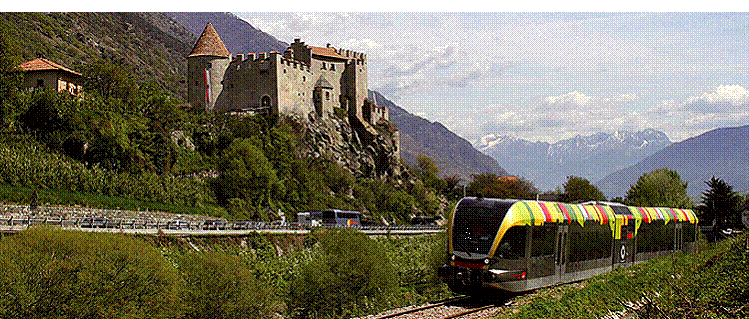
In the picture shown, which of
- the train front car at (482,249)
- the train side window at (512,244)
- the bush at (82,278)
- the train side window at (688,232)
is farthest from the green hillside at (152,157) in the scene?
the train side window at (688,232)

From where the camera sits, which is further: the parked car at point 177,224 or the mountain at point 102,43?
the mountain at point 102,43

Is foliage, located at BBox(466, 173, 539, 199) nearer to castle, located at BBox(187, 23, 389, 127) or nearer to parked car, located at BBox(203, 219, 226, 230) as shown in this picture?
castle, located at BBox(187, 23, 389, 127)

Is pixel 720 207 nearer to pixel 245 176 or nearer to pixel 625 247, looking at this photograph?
pixel 625 247

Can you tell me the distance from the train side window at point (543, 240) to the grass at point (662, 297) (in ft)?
4.24

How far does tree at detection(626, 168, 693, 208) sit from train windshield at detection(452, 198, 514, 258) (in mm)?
59757

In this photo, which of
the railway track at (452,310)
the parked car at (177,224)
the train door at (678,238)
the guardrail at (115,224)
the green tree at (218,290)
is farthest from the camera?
the parked car at (177,224)

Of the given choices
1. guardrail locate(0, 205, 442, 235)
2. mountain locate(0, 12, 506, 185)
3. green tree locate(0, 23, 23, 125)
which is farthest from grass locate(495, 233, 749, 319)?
mountain locate(0, 12, 506, 185)

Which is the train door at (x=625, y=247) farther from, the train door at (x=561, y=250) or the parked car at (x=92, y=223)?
the parked car at (x=92, y=223)

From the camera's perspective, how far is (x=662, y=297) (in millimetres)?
15031

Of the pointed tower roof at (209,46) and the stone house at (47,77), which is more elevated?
the pointed tower roof at (209,46)

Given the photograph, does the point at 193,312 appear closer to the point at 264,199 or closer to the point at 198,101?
the point at 264,199

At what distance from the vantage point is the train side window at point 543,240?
904 inches

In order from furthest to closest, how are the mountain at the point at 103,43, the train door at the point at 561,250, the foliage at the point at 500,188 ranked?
the foliage at the point at 500,188 < the mountain at the point at 103,43 < the train door at the point at 561,250

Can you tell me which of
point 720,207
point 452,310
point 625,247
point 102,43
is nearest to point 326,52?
point 720,207
